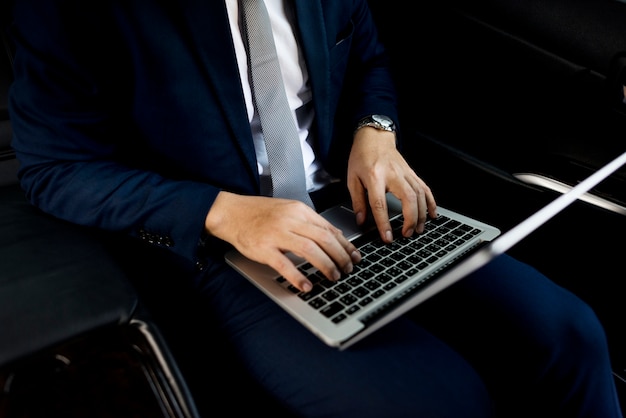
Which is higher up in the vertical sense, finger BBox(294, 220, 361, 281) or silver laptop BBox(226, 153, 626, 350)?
finger BBox(294, 220, 361, 281)

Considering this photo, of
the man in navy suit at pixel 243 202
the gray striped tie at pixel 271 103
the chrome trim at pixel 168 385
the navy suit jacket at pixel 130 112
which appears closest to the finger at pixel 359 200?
the man in navy suit at pixel 243 202

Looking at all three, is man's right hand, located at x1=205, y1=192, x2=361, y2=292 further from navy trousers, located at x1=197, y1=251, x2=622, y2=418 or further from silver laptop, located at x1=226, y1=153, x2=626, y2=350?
navy trousers, located at x1=197, y1=251, x2=622, y2=418

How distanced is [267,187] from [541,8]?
989mm

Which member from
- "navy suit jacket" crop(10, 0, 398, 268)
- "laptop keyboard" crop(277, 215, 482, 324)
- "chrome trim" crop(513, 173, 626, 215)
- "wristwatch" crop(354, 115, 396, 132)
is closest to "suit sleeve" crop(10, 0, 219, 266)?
"navy suit jacket" crop(10, 0, 398, 268)

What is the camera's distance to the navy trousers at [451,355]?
711mm

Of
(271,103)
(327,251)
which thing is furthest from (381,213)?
(271,103)

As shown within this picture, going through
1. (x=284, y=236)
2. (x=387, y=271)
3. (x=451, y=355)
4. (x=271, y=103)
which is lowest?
(x=451, y=355)

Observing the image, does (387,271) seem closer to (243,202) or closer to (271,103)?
(243,202)

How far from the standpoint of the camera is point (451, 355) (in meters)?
0.79

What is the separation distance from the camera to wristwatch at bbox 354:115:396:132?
3.61 feet

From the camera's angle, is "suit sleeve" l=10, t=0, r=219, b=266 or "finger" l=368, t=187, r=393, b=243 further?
"finger" l=368, t=187, r=393, b=243

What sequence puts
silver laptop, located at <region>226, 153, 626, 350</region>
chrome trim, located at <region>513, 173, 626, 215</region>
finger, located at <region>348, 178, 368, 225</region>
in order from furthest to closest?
1. chrome trim, located at <region>513, 173, 626, 215</region>
2. finger, located at <region>348, 178, 368, 225</region>
3. silver laptop, located at <region>226, 153, 626, 350</region>

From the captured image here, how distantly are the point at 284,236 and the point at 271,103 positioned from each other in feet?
0.97

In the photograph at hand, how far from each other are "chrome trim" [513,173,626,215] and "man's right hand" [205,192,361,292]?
0.64 metres
